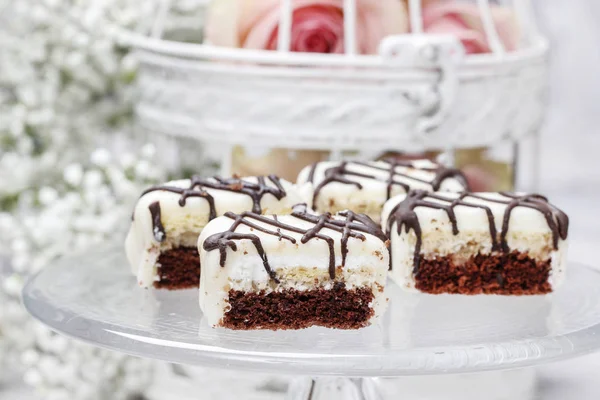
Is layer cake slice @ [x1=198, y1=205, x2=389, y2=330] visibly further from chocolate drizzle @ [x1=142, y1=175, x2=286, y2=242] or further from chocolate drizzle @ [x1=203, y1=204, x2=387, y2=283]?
chocolate drizzle @ [x1=142, y1=175, x2=286, y2=242]

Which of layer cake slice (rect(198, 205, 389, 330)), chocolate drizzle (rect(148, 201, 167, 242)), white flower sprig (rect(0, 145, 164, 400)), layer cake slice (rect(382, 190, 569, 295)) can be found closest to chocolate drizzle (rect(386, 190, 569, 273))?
layer cake slice (rect(382, 190, 569, 295))

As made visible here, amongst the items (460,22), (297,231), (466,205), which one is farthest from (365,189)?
(460,22)

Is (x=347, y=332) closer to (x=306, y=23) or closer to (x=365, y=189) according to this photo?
(x=365, y=189)

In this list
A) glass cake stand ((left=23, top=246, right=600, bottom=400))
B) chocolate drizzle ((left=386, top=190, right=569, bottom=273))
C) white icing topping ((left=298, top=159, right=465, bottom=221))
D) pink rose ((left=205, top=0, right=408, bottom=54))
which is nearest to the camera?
glass cake stand ((left=23, top=246, right=600, bottom=400))

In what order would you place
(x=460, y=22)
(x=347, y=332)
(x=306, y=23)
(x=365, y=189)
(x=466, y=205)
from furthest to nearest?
(x=460, y=22)
(x=306, y=23)
(x=365, y=189)
(x=466, y=205)
(x=347, y=332)

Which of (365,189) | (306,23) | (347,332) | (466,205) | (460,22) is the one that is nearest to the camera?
(347,332)

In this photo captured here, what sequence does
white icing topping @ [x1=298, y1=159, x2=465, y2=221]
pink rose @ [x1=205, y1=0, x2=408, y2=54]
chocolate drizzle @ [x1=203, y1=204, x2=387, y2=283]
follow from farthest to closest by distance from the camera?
pink rose @ [x1=205, y1=0, x2=408, y2=54] < white icing topping @ [x1=298, y1=159, x2=465, y2=221] < chocolate drizzle @ [x1=203, y1=204, x2=387, y2=283]

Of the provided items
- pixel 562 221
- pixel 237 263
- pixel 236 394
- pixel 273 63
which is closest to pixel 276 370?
pixel 237 263
